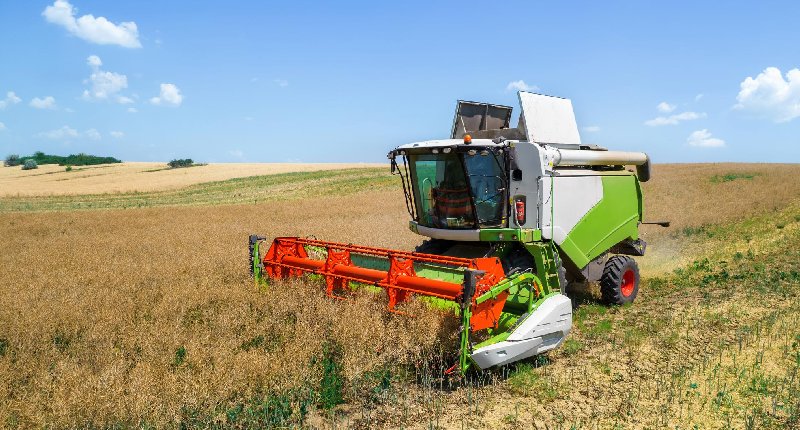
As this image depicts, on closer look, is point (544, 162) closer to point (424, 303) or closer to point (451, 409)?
point (424, 303)

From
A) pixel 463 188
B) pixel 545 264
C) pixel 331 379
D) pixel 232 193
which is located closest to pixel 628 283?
pixel 545 264

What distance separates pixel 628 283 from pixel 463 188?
349 centimetres

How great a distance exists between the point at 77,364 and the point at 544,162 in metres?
5.37

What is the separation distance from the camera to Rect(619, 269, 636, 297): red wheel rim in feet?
27.4

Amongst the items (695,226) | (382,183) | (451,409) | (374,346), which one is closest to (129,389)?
(374,346)

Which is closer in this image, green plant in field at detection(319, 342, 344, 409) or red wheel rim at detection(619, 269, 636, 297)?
green plant in field at detection(319, 342, 344, 409)

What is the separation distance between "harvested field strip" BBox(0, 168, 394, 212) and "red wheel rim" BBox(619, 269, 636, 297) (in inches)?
944

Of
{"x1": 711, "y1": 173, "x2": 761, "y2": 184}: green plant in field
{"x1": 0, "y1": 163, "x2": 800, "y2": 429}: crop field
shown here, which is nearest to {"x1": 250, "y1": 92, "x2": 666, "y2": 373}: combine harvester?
{"x1": 0, "y1": 163, "x2": 800, "y2": 429}: crop field

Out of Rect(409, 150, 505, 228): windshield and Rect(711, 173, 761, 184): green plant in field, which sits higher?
Rect(409, 150, 505, 228): windshield

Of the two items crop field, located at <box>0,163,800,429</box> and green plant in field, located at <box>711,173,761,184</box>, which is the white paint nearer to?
crop field, located at <box>0,163,800,429</box>

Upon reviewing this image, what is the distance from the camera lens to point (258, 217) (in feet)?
64.7

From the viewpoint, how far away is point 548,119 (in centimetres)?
768

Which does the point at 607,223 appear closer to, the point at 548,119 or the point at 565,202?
the point at 565,202

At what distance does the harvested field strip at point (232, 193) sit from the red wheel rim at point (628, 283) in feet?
78.7
